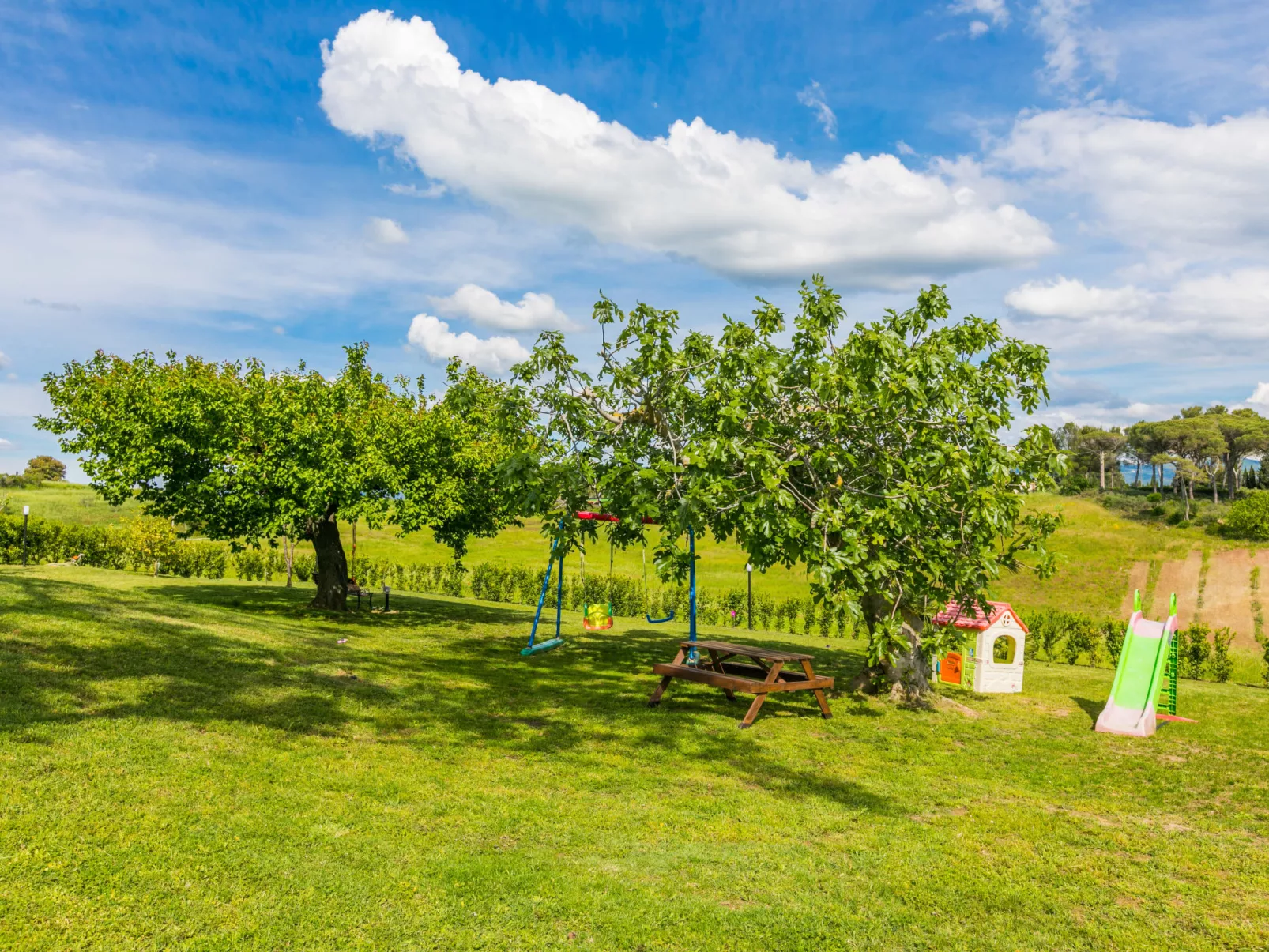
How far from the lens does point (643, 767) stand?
9070 millimetres

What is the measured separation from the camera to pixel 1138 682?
A: 12.9 meters

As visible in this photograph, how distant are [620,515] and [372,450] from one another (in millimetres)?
8649

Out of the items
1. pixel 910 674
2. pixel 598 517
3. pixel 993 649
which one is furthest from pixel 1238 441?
pixel 598 517

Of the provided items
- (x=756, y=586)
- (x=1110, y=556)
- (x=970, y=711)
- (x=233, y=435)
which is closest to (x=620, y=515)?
(x=970, y=711)

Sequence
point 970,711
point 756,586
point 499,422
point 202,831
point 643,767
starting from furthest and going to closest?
point 756,586, point 499,422, point 970,711, point 643,767, point 202,831

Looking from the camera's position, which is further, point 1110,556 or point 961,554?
point 1110,556

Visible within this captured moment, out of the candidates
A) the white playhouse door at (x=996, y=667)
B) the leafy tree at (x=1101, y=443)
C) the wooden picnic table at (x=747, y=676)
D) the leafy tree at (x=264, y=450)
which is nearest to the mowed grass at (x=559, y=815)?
the wooden picnic table at (x=747, y=676)

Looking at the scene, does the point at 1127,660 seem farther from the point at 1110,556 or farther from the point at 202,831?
the point at 1110,556

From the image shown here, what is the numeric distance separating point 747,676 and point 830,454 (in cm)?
405

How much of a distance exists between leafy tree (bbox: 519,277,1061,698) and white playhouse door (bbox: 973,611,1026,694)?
4.48ft

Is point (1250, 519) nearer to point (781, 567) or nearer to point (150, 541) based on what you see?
point (781, 567)

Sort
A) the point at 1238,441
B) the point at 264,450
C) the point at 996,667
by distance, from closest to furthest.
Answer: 1. the point at 996,667
2. the point at 264,450
3. the point at 1238,441

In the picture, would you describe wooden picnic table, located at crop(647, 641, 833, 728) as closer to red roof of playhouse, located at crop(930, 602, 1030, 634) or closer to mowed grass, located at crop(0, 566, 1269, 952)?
mowed grass, located at crop(0, 566, 1269, 952)

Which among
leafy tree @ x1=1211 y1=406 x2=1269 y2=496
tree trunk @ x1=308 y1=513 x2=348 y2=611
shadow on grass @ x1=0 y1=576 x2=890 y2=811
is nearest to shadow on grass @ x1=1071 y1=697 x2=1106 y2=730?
shadow on grass @ x1=0 y1=576 x2=890 y2=811
